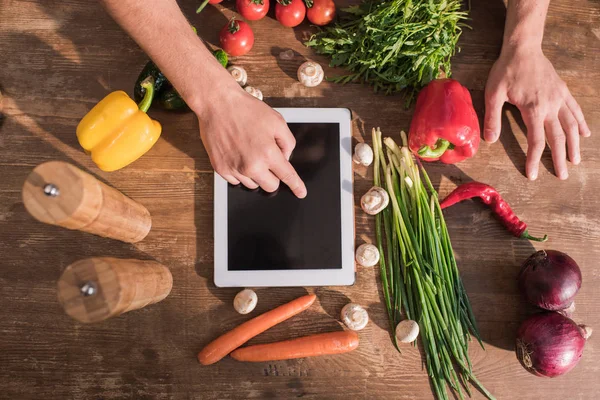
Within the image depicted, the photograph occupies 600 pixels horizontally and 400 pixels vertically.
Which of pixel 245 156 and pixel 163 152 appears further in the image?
pixel 163 152

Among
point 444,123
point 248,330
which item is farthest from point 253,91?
point 248,330

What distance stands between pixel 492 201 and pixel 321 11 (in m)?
0.71

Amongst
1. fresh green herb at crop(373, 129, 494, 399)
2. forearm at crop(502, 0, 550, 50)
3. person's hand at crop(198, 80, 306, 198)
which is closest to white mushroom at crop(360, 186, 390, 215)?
fresh green herb at crop(373, 129, 494, 399)

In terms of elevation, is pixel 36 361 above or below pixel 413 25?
below

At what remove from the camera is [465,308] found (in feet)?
4.05

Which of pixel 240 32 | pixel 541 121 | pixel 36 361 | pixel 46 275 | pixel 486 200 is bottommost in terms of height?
pixel 36 361

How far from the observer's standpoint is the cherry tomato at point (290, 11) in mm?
1270

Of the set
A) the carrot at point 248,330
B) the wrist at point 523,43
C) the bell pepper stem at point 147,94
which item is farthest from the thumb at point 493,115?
the bell pepper stem at point 147,94

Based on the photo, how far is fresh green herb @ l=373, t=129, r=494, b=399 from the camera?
1.20 metres

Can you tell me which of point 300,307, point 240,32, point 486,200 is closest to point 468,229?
point 486,200

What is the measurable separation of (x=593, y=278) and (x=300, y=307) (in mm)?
823

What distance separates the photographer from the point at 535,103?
1.28m

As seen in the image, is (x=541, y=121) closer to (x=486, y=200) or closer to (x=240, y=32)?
(x=486, y=200)

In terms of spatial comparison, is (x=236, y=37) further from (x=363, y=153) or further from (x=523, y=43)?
(x=523, y=43)
